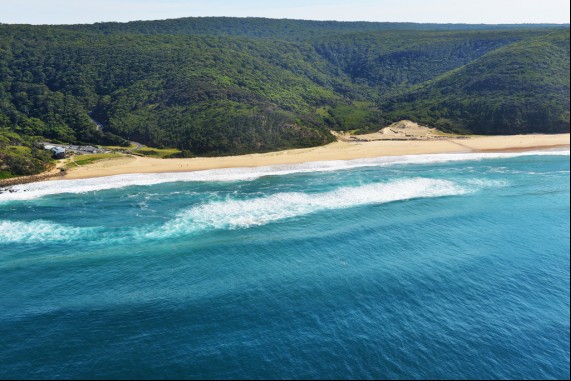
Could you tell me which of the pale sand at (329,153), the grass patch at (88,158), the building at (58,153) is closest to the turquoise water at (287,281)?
the pale sand at (329,153)

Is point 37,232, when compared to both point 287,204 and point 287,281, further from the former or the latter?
point 287,281

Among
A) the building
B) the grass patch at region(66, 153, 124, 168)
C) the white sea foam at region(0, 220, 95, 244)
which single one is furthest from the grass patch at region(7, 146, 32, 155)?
the white sea foam at region(0, 220, 95, 244)

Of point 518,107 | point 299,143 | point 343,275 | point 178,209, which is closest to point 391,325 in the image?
point 343,275

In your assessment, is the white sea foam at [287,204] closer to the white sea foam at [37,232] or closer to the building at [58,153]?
the white sea foam at [37,232]

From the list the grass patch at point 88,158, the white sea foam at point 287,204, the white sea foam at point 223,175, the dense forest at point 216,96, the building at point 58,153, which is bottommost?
the white sea foam at point 287,204

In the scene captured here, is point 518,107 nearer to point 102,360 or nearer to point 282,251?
point 282,251
